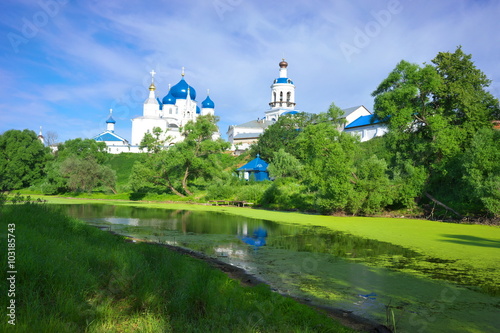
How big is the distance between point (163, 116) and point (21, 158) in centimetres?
3583

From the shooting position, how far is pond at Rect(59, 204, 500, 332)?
5.46 meters

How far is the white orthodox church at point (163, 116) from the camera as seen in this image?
7562 cm

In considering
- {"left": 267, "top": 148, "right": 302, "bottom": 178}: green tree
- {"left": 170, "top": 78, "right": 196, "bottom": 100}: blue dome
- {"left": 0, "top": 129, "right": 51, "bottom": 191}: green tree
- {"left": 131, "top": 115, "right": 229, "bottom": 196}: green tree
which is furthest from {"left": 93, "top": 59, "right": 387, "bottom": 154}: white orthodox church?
{"left": 131, "top": 115, "right": 229, "bottom": 196}: green tree

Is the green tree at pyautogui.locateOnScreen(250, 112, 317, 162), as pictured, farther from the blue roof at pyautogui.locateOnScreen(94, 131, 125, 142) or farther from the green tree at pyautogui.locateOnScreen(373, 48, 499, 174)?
the blue roof at pyautogui.locateOnScreen(94, 131, 125, 142)

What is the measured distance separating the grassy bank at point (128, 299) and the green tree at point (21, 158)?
1809 inches

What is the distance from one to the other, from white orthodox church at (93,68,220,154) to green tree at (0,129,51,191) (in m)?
26.4

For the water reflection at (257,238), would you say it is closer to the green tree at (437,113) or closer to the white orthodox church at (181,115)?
the green tree at (437,113)

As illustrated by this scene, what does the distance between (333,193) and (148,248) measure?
14.4 m

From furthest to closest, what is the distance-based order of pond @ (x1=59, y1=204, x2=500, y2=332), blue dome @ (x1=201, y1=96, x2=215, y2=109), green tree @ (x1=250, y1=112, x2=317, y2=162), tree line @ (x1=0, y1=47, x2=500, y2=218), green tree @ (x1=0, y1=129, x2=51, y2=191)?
blue dome @ (x1=201, y1=96, x2=215, y2=109) < green tree @ (x1=250, y1=112, x2=317, y2=162) < green tree @ (x1=0, y1=129, x2=51, y2=191) < tree line @ (x1=0, y1=47, x2=500, y2=218) < pond @ (x1=59, y1=204, x2=500, y2=332)

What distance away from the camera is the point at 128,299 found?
4684 mm

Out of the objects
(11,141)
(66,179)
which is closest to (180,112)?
(11,141)

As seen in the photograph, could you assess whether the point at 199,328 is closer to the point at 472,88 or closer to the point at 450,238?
the point at 450,238

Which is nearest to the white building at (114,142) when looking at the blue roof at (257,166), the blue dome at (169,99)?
the blue dome at (169,99)

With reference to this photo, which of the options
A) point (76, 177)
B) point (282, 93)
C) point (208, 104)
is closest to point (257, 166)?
point (76, 177)
